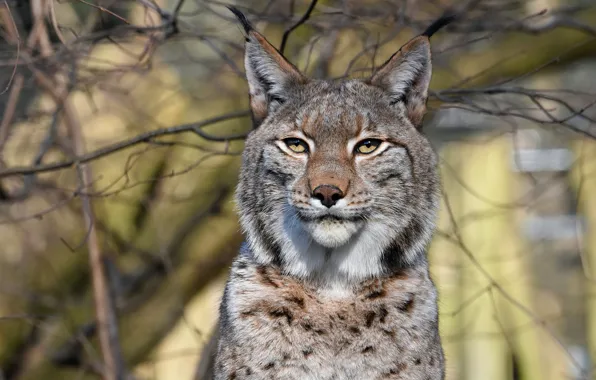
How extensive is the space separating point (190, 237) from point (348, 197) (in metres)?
3.85

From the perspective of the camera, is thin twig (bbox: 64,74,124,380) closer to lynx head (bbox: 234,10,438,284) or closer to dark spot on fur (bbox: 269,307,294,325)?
lynx head (bbox: 234,10,438,284)

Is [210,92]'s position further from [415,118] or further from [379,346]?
[379,346]

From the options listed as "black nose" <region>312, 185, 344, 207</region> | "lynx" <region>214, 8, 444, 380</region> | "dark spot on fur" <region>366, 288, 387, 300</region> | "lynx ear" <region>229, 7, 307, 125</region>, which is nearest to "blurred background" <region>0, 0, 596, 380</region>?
"lynx ear" <region>229, 7, 307, 125</region>

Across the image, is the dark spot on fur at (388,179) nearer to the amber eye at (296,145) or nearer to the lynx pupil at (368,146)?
the lynx pupil at (368,146)

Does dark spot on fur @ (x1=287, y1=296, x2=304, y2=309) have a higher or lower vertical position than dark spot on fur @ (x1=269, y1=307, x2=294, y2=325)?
higher

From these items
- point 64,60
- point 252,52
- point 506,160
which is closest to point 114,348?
point 64,60

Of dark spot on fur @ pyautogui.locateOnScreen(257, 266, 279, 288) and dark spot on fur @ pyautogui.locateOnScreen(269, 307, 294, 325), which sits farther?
dark spot on fur @ pyautogui.locateOnScreen(257, 266, 279, 288)

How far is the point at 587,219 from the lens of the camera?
452 inches

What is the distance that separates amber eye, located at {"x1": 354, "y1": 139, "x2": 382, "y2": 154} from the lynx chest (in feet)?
1.84

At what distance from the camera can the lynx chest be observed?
401cm

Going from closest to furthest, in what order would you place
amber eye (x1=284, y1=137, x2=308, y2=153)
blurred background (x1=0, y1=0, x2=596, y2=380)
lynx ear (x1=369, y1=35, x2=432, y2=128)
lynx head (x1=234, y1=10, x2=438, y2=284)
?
lynx head (x1=234, y1=10, x2=438, y2=284) → amber eye (x1=284, y1=137, x2=308, y2=153) → lynx ear (x1=369, y1=35, x2=432, y2=128) → blurred background (x1=0, y1=0, x2=596, y2=380)

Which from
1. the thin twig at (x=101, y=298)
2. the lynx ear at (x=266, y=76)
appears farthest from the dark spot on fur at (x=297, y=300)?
the thin twig at (x=101, y=298)

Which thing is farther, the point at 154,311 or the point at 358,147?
the point at 154,311

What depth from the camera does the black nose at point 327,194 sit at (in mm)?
3850
